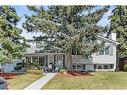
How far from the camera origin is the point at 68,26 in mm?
37281

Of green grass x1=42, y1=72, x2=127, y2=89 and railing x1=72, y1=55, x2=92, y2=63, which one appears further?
railing x1=72, y1=55, x2=92, y2=63

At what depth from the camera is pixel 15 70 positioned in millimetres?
37281

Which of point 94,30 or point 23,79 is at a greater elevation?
point 94,30

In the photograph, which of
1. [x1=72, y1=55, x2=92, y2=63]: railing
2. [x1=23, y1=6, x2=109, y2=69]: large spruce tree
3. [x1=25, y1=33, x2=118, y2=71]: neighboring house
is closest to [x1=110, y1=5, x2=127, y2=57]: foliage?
[x1=25, y1=33, x2=118, y2=71]: neighboring house

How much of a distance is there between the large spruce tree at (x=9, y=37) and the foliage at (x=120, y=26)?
14936 mm

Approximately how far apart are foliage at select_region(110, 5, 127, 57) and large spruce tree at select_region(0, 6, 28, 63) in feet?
49.0

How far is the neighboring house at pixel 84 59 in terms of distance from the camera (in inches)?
1618

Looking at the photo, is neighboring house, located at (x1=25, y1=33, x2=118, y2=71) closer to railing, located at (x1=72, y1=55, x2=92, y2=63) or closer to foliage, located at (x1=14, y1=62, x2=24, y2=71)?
railing, located at (x1=72, y1=55, x2=92, y2=63)

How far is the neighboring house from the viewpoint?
41.1 metres

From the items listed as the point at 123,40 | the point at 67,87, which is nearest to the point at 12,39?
the point at 67,87

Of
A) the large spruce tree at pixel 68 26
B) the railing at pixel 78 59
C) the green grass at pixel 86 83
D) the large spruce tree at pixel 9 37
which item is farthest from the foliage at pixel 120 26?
the large spruce tree at pixel 9 37
